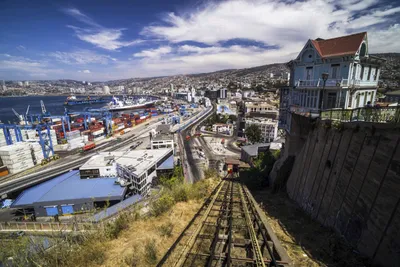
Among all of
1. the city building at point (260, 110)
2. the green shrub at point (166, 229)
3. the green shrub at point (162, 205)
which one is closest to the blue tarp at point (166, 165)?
the green shrub at point (162, 205)

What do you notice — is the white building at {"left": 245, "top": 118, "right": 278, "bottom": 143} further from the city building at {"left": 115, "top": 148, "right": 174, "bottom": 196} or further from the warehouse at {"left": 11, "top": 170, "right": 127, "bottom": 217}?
the warehouse at {"left": 11, "top": 170, "right": 127, "bottom": 217}

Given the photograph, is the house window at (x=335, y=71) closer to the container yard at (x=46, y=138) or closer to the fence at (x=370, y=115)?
the fence at (x=370, y=115)

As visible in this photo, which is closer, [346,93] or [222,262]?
[222,262]

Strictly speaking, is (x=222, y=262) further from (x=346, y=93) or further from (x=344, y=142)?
(x=346, y=93)

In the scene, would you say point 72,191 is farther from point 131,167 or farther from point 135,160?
point 135,160

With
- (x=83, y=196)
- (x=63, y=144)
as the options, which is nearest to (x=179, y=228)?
(x=83, y=196)

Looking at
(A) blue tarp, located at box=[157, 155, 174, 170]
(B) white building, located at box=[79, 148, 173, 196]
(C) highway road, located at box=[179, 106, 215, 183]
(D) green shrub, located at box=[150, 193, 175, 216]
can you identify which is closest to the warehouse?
(B) white building, located at box=[79, 148, 173, 196]

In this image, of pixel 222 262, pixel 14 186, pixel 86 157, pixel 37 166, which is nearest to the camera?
pixel 222 262
